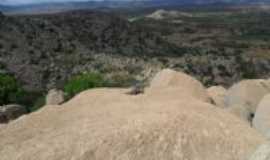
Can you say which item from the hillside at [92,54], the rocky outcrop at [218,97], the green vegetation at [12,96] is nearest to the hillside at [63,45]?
the hillside at [92,54]

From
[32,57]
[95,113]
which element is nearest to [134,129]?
[95,113]

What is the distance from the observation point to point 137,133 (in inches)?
711

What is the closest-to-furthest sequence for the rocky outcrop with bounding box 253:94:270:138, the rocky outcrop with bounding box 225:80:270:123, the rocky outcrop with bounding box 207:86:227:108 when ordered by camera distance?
the rocky outcrop with bounding box 253:94:270:138 < the rocky outcrop with bounding box 225:80:270:123 < the rocky outcrop with bounding box 207:86:227:108

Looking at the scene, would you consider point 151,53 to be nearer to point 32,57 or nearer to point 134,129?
point 32,57

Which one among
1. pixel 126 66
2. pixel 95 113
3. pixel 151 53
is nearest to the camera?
pixel 95 113

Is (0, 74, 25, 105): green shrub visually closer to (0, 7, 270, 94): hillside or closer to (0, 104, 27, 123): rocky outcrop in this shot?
(0, 104, 27, 123): rocky outcrop

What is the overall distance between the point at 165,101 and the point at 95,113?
11.2 ft

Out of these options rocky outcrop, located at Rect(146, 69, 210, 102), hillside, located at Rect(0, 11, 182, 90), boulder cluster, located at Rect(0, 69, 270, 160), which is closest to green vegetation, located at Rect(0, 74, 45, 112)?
hillside, located at Rect(0, 11, 182, 90)

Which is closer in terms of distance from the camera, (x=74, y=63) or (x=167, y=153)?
(x=167, y=153)

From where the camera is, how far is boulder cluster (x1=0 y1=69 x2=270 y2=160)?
17.3 meters

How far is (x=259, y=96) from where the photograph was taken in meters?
28.9

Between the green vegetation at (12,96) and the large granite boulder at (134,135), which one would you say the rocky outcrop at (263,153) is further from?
the green vegetation at (12,96)

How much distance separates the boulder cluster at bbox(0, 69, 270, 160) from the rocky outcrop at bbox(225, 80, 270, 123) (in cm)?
296

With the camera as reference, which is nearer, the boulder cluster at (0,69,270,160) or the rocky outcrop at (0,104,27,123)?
the boulder cluster at (0,69,270,160)
